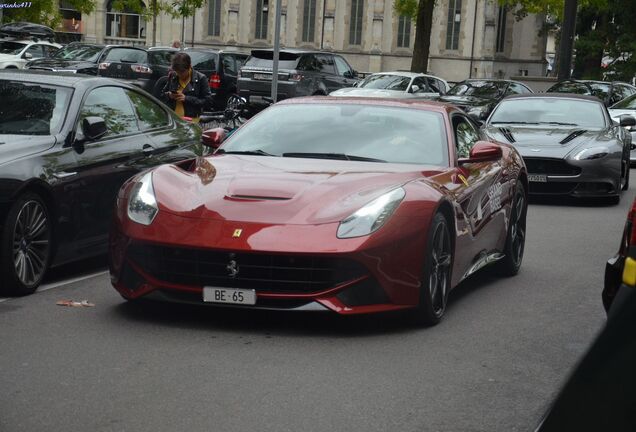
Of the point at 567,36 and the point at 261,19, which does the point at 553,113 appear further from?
the point at 261,19

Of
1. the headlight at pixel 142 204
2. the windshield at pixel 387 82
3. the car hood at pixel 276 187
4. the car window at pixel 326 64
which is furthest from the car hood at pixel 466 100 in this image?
the headlight at pixel 142 204

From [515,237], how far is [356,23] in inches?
3066

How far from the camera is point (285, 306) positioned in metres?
6.91

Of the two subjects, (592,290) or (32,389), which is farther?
(592,290)

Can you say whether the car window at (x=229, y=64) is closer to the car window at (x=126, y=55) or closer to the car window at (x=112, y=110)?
the car window at (x=126, y=55)

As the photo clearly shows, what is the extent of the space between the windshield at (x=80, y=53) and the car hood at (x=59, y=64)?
705mm

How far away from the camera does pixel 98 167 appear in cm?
917

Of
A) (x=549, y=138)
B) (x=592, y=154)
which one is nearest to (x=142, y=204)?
(x=592, y=154)

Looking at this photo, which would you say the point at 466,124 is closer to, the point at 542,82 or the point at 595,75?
the point at 542,82

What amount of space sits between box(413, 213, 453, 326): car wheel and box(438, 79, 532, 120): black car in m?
21.4

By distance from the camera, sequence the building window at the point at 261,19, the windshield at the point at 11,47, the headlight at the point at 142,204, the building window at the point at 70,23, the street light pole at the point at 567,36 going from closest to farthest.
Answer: the headlight at the point at 142,204 → the street light pole at the point at 567,36 → the windshield at the point at 11,47 → the building window at the point at 70,23 → the building window at the point at 261,19

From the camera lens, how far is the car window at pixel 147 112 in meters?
10.3

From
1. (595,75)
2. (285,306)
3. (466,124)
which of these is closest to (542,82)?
(595,75)

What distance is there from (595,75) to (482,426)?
59778mm
